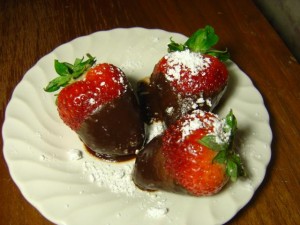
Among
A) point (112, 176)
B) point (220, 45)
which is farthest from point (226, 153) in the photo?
point (220, 45)

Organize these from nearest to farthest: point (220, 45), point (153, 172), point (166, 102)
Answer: point (153, 172), point (166, 102), point (220, 45)

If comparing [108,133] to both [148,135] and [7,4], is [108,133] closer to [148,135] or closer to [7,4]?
[148,135]

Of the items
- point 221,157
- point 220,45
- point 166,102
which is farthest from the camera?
point 220,45

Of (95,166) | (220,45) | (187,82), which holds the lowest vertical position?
(95,166)

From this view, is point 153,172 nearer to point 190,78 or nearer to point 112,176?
point 112,176

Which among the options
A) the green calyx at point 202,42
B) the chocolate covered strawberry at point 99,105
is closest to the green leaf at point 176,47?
the green calyx at point 202,42

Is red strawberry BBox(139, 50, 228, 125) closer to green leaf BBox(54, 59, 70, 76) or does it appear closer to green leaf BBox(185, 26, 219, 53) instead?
green leaf BBox(185, 26, 219, 53)

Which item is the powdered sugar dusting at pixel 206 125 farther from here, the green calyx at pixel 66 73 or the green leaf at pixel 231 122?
the green calyx at pixel 66 73
